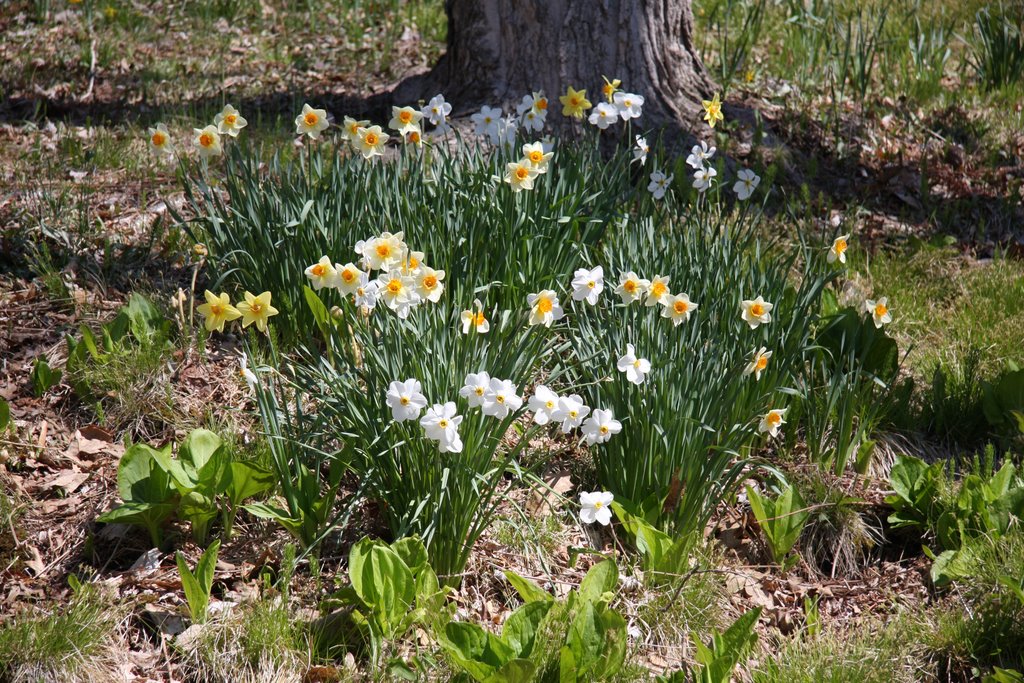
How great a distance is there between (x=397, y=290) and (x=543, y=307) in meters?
0.38

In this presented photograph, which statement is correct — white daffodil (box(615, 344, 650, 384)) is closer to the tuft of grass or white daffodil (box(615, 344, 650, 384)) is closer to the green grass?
the tuft of grass

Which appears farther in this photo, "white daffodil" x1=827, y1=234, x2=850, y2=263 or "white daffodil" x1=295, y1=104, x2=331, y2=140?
"white daffodil" x1=295, y1=104, x2=331, y2=140

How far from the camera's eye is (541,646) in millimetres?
1974

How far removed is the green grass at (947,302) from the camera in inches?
135

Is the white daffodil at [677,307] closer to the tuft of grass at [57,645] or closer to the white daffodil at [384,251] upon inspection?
the white daffodil at [384,251]

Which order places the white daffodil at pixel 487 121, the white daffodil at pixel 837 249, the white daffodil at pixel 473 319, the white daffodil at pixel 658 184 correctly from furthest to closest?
the white daffodil at pixel 487 121, the white daffodil at pixel 658 184, the white daffodil at pixel 837 249, the white daffodil at pixel 473 319

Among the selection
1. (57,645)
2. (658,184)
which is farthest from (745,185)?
(57,645)

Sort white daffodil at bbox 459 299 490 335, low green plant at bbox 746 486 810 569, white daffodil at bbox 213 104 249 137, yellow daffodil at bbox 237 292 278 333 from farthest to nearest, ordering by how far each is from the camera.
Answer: white daffodil at bbox 213 104 249 137 < low green plant at bbox 746 486 810 569 < white daffodil at bbox 459 299 490 335 < yellow daffodil at bbox 237 292 278 333

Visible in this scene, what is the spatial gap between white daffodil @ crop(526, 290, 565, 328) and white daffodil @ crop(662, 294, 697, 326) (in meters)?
0.33

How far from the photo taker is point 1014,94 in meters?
5.51

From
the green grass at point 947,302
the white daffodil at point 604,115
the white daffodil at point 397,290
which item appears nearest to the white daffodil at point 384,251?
the white daffodil at point 397,290

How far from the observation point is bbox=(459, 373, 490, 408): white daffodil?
6.74 ft

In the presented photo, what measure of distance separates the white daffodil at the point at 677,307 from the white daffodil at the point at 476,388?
627 mm

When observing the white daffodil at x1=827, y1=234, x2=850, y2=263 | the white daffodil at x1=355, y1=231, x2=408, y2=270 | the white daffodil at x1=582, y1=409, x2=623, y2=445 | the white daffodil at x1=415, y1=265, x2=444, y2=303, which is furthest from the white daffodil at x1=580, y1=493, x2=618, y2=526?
the white daffodil at x1=827, y1=234, x2=850, y2=263
